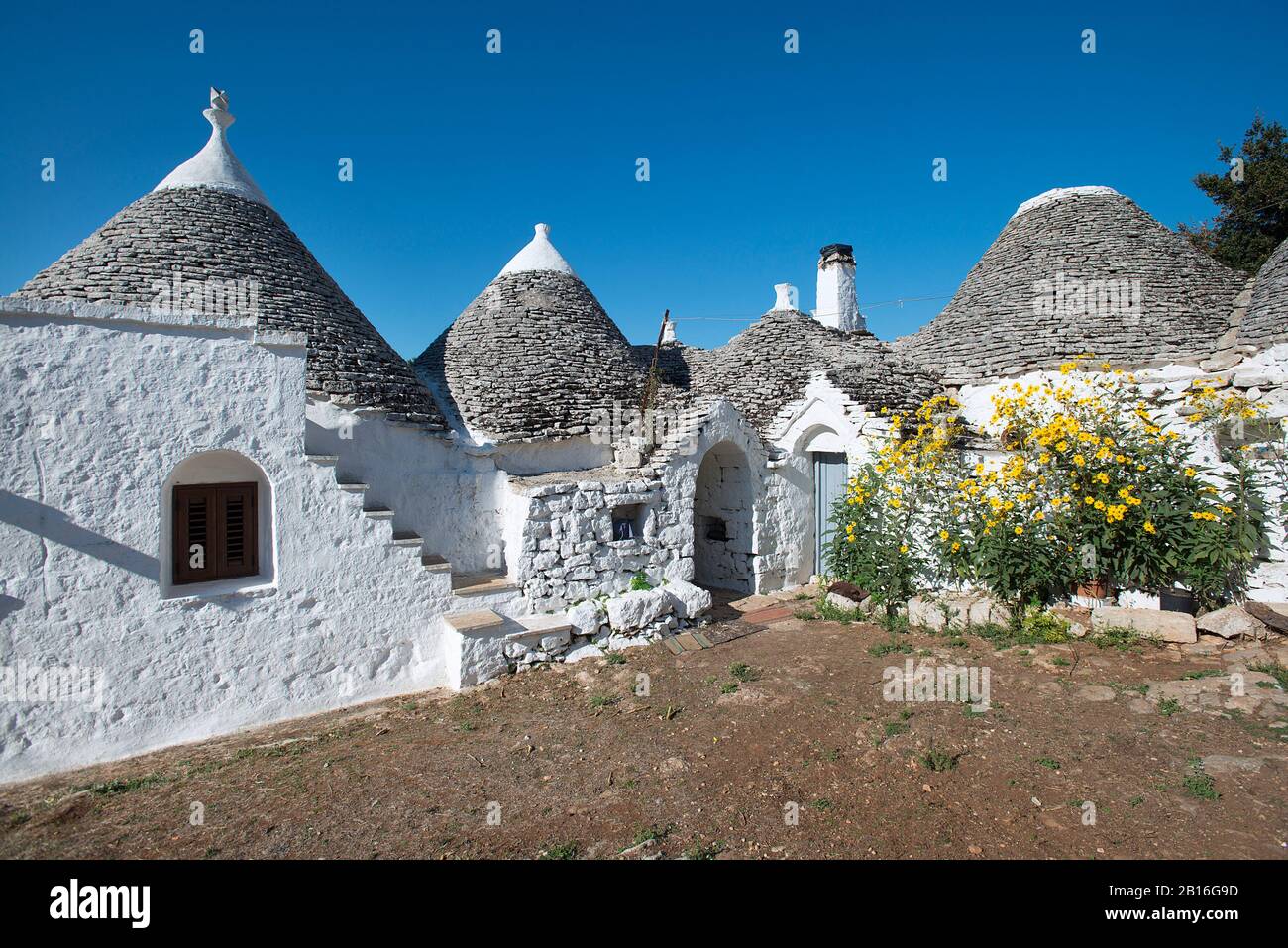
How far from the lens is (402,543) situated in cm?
628

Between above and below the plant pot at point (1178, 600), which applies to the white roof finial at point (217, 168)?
above

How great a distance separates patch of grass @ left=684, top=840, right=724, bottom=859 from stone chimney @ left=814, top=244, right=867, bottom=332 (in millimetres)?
11425

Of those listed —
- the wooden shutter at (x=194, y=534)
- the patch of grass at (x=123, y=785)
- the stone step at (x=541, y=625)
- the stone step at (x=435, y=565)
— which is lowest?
the patch of grass at (x=123, y=785)

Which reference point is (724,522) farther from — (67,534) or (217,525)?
(67,534)

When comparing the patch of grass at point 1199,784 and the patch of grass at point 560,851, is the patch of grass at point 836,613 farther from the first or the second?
the patch of grass at point 560,851

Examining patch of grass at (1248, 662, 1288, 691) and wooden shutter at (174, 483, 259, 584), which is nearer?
patch of grass at (1248, 662, 1288, 691)

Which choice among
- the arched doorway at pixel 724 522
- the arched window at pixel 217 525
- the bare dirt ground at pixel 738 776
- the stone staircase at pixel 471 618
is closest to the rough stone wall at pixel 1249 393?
the bare dirt ground at pixel 738 776

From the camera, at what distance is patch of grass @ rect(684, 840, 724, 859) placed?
12.0ft

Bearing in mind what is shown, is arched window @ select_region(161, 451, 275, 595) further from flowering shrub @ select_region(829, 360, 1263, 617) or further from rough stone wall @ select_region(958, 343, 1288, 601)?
rough stone wall @ select_region(958, 343, 1288, 601)

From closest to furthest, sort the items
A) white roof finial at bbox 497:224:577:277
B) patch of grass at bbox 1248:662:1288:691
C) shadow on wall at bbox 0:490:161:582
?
shadow on wall at bbox 0:490:161:582, patch of grass at bbox 1248:662:1288:691, white roof finial at bbox 497:224:577:277

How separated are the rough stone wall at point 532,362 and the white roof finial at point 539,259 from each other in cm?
16

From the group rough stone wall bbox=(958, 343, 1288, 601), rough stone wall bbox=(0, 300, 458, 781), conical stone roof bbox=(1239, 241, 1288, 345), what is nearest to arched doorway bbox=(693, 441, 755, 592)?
rough stone wall bbox=(958, 343, 1288, 601)

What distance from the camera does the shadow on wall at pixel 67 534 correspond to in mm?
4715

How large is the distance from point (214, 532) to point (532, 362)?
466 cm
